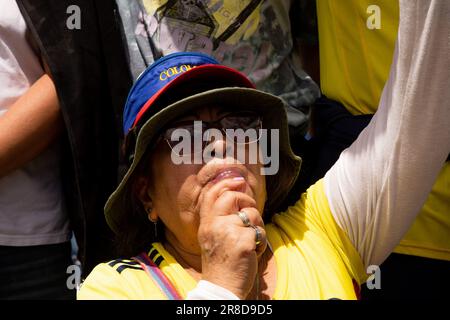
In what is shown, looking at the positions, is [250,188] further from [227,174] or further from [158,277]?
[158,277]

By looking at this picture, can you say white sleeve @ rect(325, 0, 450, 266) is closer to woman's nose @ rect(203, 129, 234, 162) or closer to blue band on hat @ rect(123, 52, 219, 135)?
woman's nose @ rect(203, 129, 234, 162)

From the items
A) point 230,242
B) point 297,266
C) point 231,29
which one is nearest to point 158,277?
point 230,242

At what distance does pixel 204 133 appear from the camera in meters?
2.14

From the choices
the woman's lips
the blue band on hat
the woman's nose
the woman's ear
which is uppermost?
the blue band on hat

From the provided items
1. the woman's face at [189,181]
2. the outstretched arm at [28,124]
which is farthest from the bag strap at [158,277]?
the outstretched arm at [28,124]

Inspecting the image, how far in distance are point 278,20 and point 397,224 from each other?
0.88m

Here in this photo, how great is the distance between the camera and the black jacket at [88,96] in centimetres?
252

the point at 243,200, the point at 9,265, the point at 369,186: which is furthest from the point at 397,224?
the point at 9,265

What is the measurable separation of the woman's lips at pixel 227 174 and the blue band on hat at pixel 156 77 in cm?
30

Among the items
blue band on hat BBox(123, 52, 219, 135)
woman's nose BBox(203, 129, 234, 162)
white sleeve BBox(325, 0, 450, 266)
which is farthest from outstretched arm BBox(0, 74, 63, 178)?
white sleeve BBox(325, 0, 450, 266)

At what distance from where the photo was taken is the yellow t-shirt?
6.68 ft

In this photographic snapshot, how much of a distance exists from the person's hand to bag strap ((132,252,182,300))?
0.34ft

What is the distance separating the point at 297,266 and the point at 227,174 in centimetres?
32

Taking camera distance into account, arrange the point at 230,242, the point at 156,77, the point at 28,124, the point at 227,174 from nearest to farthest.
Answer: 1. the point at 230,242
2. the point at 227,174
3. the point at 156,77
4. the point at 28,124
